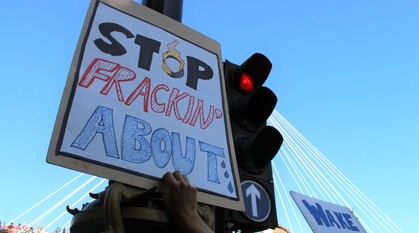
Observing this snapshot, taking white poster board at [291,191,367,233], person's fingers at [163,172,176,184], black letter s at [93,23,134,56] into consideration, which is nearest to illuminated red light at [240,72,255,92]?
white poster board at [291,191,367,233]

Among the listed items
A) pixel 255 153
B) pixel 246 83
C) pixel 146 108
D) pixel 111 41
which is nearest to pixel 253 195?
Result: pixel 255 153

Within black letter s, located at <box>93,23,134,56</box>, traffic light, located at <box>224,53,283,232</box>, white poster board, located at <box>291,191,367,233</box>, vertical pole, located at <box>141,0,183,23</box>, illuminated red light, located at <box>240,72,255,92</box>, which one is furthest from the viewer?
white poster board, located at <box>291,191,367,233</box>

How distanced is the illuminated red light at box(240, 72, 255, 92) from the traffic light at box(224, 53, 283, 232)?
107 mm

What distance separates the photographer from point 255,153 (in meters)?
3.06

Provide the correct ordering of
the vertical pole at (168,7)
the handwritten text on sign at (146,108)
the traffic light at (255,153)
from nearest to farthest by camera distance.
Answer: the handwritten text on sign at (146,108)
the vertical pole at (168,7)
the traffic light at (255,153)

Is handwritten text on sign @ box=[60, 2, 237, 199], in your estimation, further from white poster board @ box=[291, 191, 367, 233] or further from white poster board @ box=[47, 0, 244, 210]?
white poster board @ box=[291, 191, 367, 233]

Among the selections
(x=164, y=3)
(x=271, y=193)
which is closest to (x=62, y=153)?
(x=164, y=3)

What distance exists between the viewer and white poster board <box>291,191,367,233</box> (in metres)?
3.86

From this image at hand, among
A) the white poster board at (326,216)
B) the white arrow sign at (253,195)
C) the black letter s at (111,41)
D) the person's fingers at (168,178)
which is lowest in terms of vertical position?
the white poster board at (326,216)

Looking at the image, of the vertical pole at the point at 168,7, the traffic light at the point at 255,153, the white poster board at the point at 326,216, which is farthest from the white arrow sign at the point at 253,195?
the vertical pole at the point at 168,7

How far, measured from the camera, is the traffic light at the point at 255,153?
2.90 m

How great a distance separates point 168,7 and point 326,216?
2596mm

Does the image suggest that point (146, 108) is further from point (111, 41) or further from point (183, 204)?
point (183, 204)

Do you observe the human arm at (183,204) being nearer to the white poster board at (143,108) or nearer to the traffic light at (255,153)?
the white poster board at (143,108)
